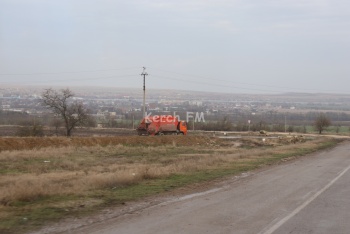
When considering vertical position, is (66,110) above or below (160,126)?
above

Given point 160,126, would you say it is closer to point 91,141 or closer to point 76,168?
point 91,141

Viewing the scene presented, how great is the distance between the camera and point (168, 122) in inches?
2386

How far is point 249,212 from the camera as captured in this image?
11031 millimetres

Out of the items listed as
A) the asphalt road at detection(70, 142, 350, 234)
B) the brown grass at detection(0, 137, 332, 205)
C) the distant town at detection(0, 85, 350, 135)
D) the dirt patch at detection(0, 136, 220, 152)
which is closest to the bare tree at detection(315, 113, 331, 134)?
the distant town at detection(0, 85, 350, 135)

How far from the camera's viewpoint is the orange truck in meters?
59.4

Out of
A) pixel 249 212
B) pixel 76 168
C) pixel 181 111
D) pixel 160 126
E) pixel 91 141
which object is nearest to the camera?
pixel 249 212

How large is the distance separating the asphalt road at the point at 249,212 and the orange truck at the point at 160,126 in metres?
42.5

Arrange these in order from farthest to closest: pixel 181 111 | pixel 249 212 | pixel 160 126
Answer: pixel 181 111 → pixel 160 126 → pixel 249 212

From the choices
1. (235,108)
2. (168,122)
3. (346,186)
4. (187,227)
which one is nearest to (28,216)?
(187,227)

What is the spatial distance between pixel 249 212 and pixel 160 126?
160ft

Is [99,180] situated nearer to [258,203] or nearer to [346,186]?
[258,203]

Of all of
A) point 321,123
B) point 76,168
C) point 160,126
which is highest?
point 76,168

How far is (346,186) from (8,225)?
1152 cm

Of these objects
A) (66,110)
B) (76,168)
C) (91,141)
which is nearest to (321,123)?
(66,110)
